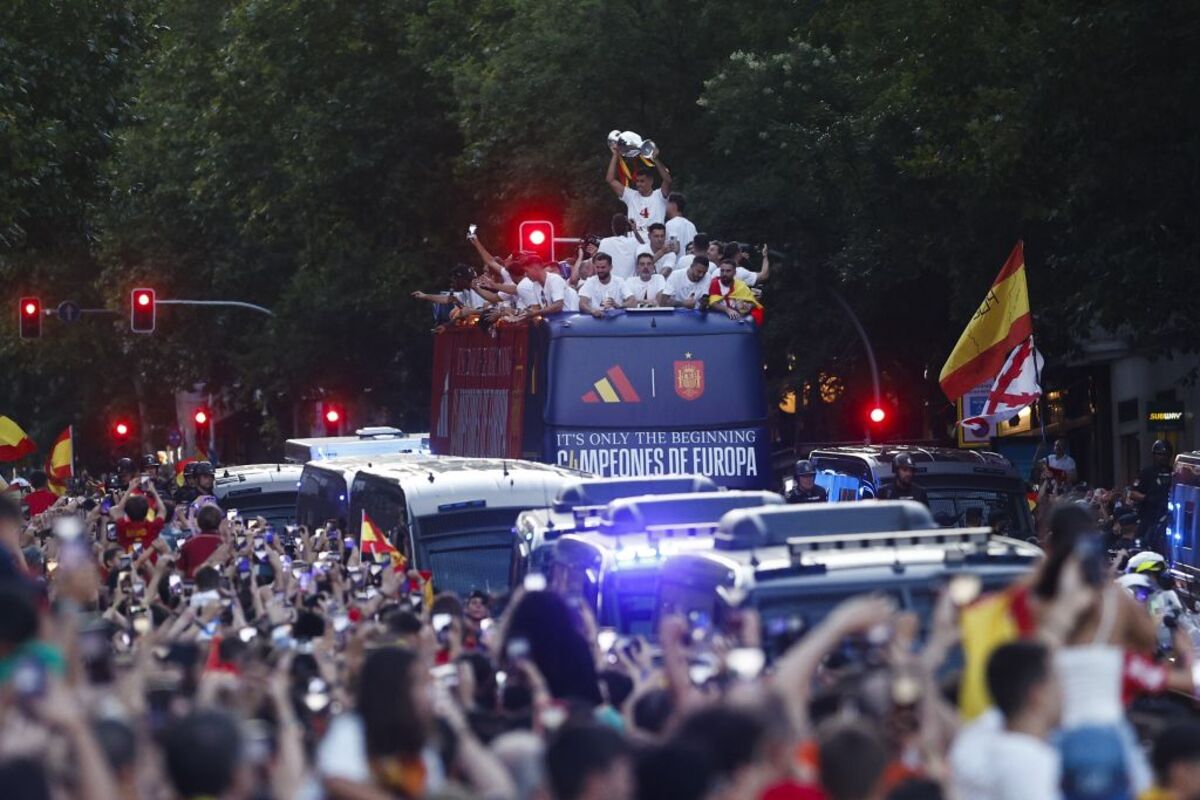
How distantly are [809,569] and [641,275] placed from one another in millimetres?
12215

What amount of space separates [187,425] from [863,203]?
53502 mm

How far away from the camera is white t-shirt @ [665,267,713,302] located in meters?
21.8

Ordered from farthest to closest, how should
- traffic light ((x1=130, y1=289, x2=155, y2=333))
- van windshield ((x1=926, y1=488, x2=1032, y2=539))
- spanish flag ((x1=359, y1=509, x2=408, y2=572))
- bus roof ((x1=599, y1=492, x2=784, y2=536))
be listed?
traffic light ((x1=130, y1=289, x2=155, y2=333))
van windshield ((x1=926, y1=488, x2=1032, y2=539))
spanish flag ((x1=359, y1=509, x2=408, y2=572))
bus roof ((x1=599, y1=492, x2=784, y2=536))

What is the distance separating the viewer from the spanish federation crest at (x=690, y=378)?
21.6 m

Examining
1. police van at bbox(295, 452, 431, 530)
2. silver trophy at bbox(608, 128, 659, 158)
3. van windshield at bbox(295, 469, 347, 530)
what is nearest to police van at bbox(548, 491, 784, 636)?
police van at bbox(295, 452, 431, 530)

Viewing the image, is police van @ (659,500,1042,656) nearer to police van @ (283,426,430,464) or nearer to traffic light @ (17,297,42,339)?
police van @ (283,426,430,464)

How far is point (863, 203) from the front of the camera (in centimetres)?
3638

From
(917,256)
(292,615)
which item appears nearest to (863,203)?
(917,256)

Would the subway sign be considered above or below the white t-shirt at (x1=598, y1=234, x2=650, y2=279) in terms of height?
below

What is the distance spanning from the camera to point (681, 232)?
74.8 ft

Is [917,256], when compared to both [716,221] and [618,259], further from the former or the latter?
[618,259]

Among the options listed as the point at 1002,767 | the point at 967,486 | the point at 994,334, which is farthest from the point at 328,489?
the point at 1002,767

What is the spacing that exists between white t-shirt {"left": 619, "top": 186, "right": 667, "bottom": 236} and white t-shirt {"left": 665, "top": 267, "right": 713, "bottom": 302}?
0.94m

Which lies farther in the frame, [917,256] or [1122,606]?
[917,256]
